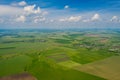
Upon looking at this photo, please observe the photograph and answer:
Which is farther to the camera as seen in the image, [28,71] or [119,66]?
[119,66]

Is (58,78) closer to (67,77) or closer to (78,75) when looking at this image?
(67,77)

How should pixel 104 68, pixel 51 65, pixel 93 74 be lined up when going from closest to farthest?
1. pixel 93 74
2. pixel 104 68
3. pixel 51 65

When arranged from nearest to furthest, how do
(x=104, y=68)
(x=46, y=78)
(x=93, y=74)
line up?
1. (x=46, y=78)
2. (x=93, y=74)
3. (x=104, y=68)

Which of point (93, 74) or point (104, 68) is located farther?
point (104, 68)

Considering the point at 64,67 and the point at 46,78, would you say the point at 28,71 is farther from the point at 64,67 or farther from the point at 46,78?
the point at 64,67

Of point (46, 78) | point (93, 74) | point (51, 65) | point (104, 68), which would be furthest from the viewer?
point (51, 65)

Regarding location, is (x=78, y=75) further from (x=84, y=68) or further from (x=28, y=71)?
(x=28, y=71)

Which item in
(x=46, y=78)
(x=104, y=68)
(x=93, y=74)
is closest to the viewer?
(x=46, y=78)

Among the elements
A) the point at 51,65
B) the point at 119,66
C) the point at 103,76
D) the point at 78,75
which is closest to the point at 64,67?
the point at 51,65

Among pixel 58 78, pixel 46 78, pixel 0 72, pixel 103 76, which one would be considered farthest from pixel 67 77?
pixel 0 72
